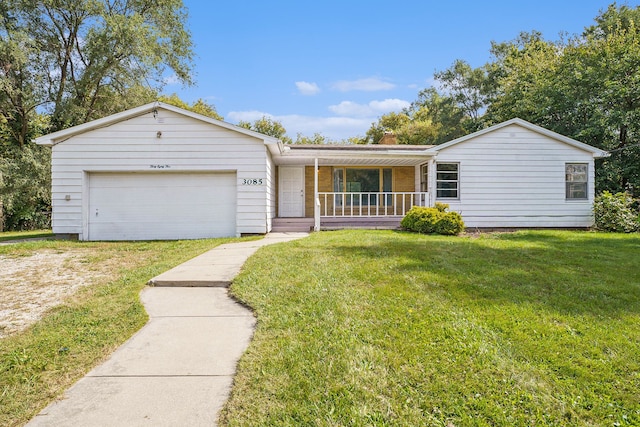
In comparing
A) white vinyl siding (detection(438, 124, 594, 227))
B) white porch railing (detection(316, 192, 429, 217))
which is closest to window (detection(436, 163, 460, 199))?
white vinyl siding (detection(438, 124, 594, 227))

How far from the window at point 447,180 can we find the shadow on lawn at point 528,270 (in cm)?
494

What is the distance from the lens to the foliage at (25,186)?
15625 millimetres

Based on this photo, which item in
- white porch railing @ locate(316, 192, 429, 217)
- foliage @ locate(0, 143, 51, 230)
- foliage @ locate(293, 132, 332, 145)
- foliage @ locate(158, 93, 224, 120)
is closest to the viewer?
white porch railing @ locate(316, 192, 429, 217)

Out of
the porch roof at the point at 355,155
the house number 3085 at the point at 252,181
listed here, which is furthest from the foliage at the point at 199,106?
the house number 3085 at the point at 252,181

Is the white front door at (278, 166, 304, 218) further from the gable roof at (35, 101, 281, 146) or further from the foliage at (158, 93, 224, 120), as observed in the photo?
the foliage at (158, 93, 224, 120)

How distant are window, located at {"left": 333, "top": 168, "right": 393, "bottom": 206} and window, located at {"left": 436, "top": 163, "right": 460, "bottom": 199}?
239 centimetres

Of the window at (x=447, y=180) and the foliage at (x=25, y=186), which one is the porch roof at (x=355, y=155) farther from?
the foliage at (x=25, y=186)

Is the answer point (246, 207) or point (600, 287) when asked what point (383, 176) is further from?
point (600, 287)

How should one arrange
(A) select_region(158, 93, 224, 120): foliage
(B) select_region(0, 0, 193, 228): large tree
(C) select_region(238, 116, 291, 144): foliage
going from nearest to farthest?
(B) select_region(0, 0, 193, 228): large tree
(A) select_region(158, 93, 224, 120): foliage
(C) select_region(238, 116, 291, 144): foliage

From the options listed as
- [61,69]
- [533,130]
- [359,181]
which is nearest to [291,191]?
[359,181]

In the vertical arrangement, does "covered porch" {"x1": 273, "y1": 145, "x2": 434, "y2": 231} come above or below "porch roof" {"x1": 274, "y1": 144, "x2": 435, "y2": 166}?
below

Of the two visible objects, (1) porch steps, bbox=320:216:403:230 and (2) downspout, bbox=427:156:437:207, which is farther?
(2) downspout, bbox=427:156:437:207

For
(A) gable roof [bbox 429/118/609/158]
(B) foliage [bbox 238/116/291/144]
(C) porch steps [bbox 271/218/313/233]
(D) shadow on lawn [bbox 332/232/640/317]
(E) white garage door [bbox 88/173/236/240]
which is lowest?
(D) shadow on lawn [bbox 332/232/640/317]

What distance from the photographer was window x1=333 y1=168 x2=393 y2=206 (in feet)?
48.3
